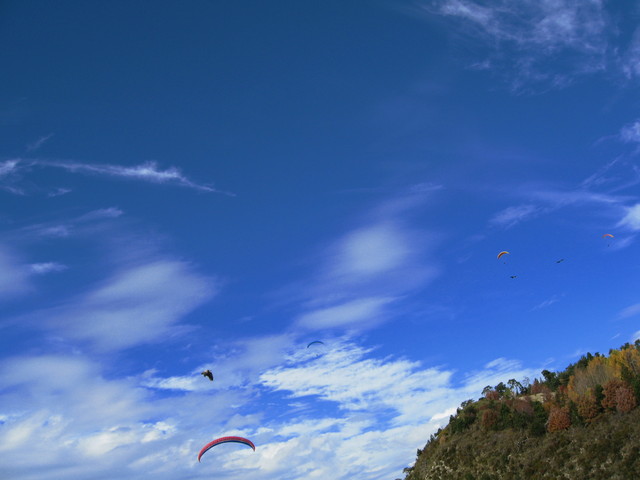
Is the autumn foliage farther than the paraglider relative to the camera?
Yes

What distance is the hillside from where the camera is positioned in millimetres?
57062

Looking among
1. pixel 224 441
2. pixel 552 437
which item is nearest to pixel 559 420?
pixel 552 437

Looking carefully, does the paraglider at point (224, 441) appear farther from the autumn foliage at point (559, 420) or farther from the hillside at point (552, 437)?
the autumn foliage at point (559, 420)

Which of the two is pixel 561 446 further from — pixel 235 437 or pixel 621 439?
pixel 235 437

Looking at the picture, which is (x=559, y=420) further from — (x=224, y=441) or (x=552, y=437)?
(x=224, y=441)

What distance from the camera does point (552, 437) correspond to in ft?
217

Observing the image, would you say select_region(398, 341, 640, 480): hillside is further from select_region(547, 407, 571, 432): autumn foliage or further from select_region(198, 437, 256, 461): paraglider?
select_region(198, 437, 256, 461): paraglider

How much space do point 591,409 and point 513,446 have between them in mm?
12045

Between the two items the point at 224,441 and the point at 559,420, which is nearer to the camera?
the point at 224,441

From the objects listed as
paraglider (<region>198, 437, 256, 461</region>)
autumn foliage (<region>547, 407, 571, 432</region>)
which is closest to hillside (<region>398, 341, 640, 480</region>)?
autumn foliage (<region>547, 407, 571, 432</region>)

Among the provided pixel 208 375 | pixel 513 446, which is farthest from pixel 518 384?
pixel 208 375

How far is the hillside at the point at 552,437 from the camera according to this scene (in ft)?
187

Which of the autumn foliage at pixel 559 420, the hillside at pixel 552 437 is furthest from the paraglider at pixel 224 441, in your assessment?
the autumn foliage at pixel 559 420

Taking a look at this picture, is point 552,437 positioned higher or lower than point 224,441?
lower
